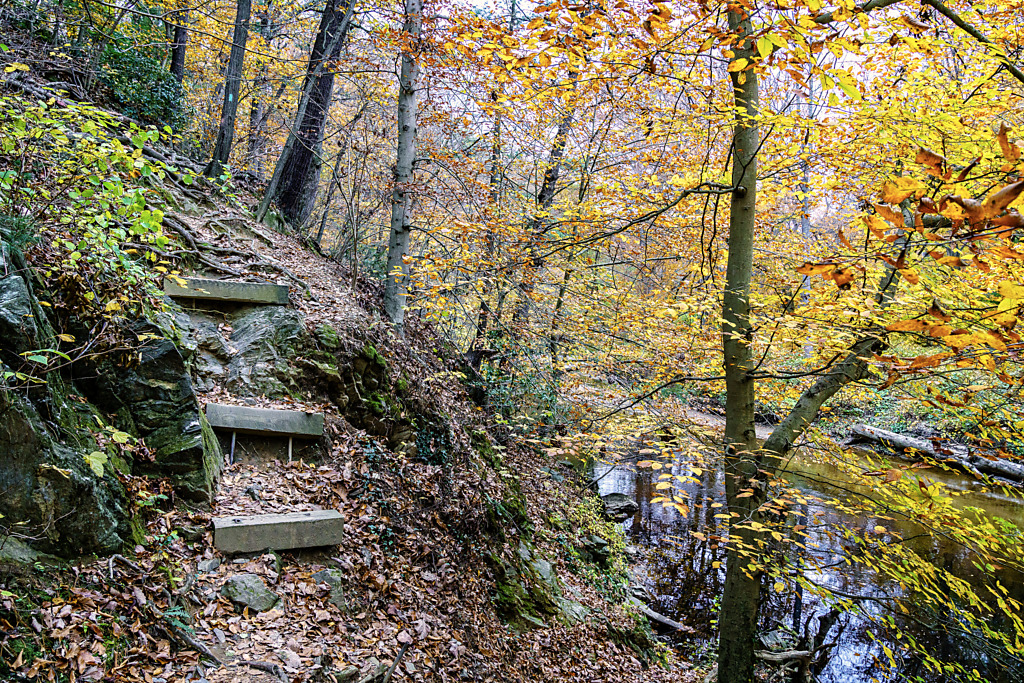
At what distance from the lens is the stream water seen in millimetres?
8742

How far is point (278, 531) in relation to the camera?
4.47m

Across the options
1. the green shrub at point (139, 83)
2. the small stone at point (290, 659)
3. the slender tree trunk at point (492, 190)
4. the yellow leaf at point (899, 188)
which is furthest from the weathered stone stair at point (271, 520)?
the green shrub at point (139, 83)

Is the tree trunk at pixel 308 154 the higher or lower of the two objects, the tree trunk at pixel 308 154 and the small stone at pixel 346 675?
the higher

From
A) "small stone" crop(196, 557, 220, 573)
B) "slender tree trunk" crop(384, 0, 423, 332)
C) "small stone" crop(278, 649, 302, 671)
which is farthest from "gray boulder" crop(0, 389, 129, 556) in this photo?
"slender tree trunk" crop(384, 0, 423, 332)

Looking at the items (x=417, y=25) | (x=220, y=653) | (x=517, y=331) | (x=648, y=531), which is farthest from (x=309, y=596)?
(x=648, y=531)

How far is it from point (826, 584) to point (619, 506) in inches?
185

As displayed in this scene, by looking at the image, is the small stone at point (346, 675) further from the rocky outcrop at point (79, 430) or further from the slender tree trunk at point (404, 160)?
the slender tree trunk at point (404, 160)

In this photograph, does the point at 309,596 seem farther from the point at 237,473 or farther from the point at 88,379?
the point at 88,379

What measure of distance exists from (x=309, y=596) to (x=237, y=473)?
4.56 ft

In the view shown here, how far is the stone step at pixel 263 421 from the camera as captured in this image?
518 centimetres

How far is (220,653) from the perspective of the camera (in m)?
3.47

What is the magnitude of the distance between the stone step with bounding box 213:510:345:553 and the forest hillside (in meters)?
0.03

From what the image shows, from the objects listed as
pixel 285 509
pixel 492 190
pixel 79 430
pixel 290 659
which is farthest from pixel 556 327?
pixel 79 430

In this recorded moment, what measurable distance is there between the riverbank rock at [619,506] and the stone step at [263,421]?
924 centimetres
